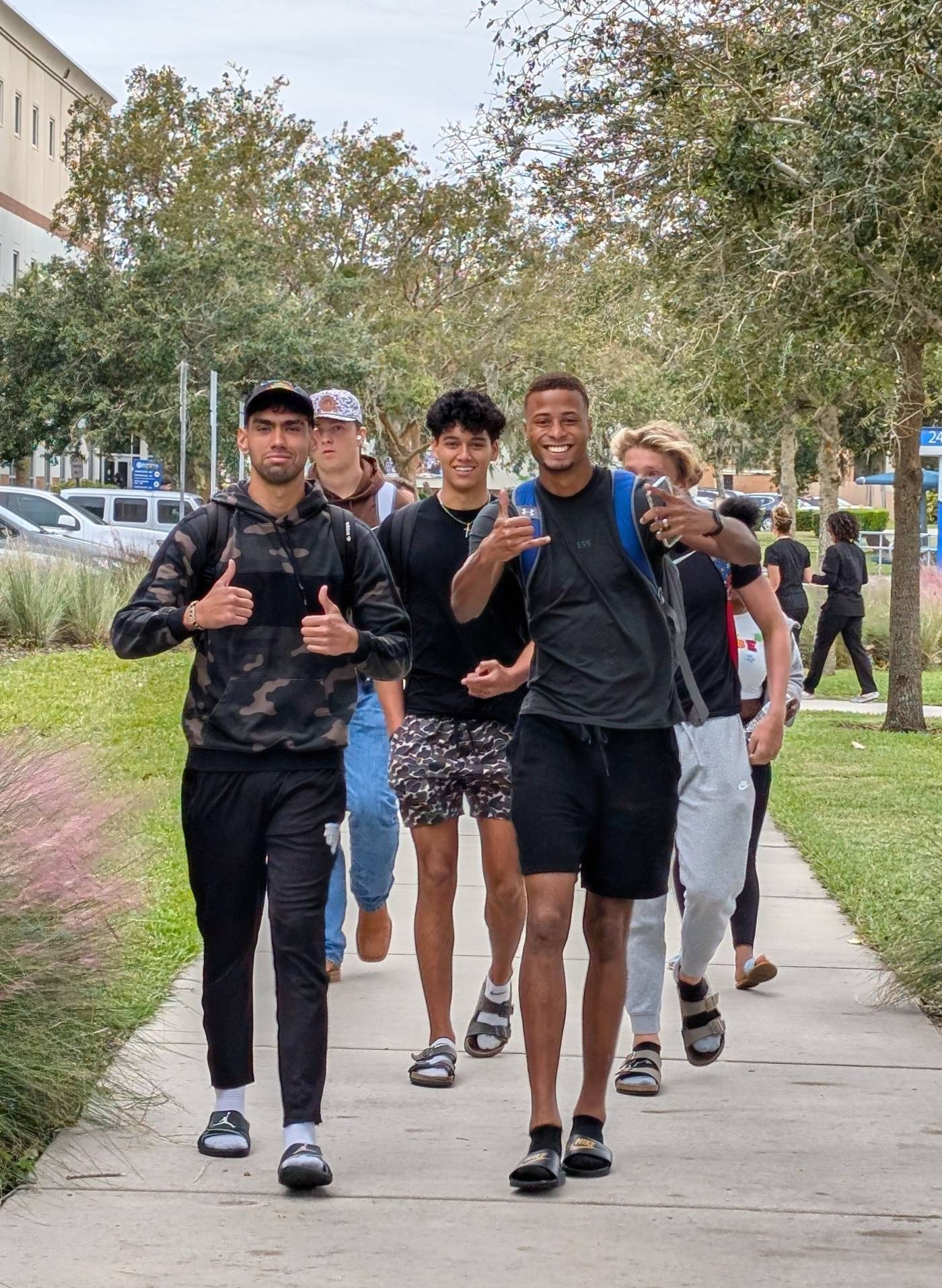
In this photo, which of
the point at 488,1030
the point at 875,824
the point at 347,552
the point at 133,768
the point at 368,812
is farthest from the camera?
the point at 133,768

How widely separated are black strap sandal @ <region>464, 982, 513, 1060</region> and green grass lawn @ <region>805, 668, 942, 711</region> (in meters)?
12.5

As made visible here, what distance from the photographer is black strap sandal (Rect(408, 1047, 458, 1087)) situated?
228 inches

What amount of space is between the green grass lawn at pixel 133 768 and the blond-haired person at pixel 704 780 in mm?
1700

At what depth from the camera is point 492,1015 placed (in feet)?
20.5

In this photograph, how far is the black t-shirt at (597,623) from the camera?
16.1 ft

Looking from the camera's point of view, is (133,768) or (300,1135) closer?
(300,1135)

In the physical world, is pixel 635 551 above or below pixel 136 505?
above

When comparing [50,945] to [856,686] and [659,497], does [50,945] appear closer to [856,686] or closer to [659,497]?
[659,497]

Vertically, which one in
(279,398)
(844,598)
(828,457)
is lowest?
(844,598)

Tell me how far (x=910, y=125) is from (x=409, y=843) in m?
4.82

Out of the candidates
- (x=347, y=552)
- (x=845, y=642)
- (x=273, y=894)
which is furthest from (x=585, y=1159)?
(x=845, y=642)

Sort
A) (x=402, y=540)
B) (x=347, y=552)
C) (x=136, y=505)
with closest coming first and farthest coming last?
(x=347, y=552) < (x=402, y=540) < (x=136, y=505)

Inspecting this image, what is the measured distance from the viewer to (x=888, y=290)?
12.7 m

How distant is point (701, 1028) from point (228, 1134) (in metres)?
1.68
